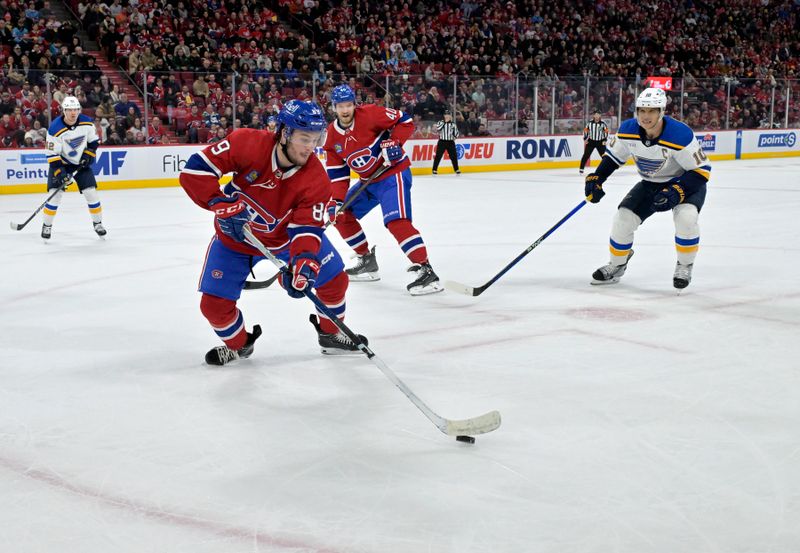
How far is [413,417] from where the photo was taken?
3178mm

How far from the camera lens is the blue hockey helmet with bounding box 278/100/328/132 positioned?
3.32 m

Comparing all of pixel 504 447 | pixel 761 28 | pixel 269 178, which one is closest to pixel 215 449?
pixel 504 447

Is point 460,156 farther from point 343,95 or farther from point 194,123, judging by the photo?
point 343,95

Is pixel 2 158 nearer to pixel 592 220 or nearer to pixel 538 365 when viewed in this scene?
pixel 592 220

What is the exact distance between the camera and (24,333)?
4449 millimetres

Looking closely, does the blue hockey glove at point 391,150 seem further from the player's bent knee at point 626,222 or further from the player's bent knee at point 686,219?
the player's bent knee at point 686,219

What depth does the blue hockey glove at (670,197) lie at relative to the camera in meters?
5.47

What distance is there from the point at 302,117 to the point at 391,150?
2.37 m

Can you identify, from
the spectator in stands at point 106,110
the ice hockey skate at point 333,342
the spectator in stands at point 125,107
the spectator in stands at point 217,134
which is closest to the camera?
the ice hockey skate at point 333,342

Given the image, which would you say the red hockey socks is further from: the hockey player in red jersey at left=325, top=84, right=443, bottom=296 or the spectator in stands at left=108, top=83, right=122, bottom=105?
the spectator in stands at left=108, top=83, right=122, bottom=105

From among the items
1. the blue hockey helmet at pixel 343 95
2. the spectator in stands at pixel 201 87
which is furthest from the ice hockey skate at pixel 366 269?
the spectator in stands at pixel 201 87

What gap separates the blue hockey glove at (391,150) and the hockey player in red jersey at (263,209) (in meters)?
1.81

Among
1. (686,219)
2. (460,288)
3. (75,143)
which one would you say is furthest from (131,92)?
(686,219)

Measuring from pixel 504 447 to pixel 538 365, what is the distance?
1.03m
